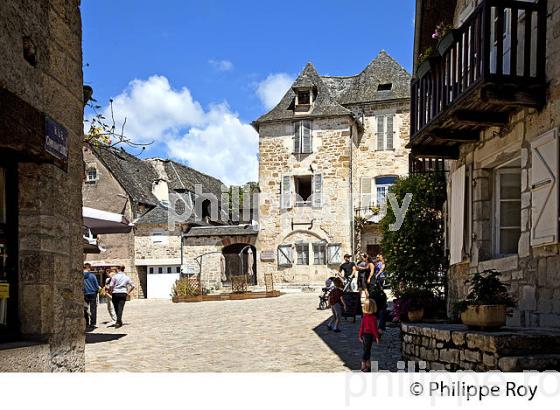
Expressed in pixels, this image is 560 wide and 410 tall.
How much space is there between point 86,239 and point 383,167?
53.4 ft

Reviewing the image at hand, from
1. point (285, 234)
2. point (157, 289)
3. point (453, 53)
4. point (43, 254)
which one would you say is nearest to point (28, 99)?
point (43, 254)

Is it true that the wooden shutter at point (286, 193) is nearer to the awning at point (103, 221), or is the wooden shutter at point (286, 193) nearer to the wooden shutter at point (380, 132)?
the wooden shutter at point (380, 132)

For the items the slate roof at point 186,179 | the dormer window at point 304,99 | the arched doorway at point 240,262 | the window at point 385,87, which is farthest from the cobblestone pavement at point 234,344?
the slate roof at point 186,179

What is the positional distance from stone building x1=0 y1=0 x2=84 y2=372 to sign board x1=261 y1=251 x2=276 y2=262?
63.4 feet

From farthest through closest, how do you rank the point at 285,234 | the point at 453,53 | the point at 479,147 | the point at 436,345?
the point at 285,234 → the point at 479,147 → the point at 453,53 → the point at 436,345

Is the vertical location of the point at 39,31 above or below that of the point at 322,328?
above

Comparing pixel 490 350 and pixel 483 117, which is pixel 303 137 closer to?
pixel 483 117

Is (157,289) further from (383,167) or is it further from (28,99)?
(28,99)

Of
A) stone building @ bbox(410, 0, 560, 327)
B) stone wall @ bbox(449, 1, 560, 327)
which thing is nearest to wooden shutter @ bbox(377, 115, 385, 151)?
stone building @ bbox(410, 0, 560, 327)

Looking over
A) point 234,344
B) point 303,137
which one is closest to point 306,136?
point 303,137

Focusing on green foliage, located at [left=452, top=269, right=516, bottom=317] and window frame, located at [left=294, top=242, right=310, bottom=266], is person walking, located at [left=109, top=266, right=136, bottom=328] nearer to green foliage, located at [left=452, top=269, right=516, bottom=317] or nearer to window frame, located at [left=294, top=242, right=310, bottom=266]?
green foliage, located at [left=452, top=269, right=516, bottom=317]

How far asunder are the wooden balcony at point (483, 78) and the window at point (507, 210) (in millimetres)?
639

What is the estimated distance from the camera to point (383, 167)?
2564cm

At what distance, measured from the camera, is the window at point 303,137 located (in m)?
25.7
